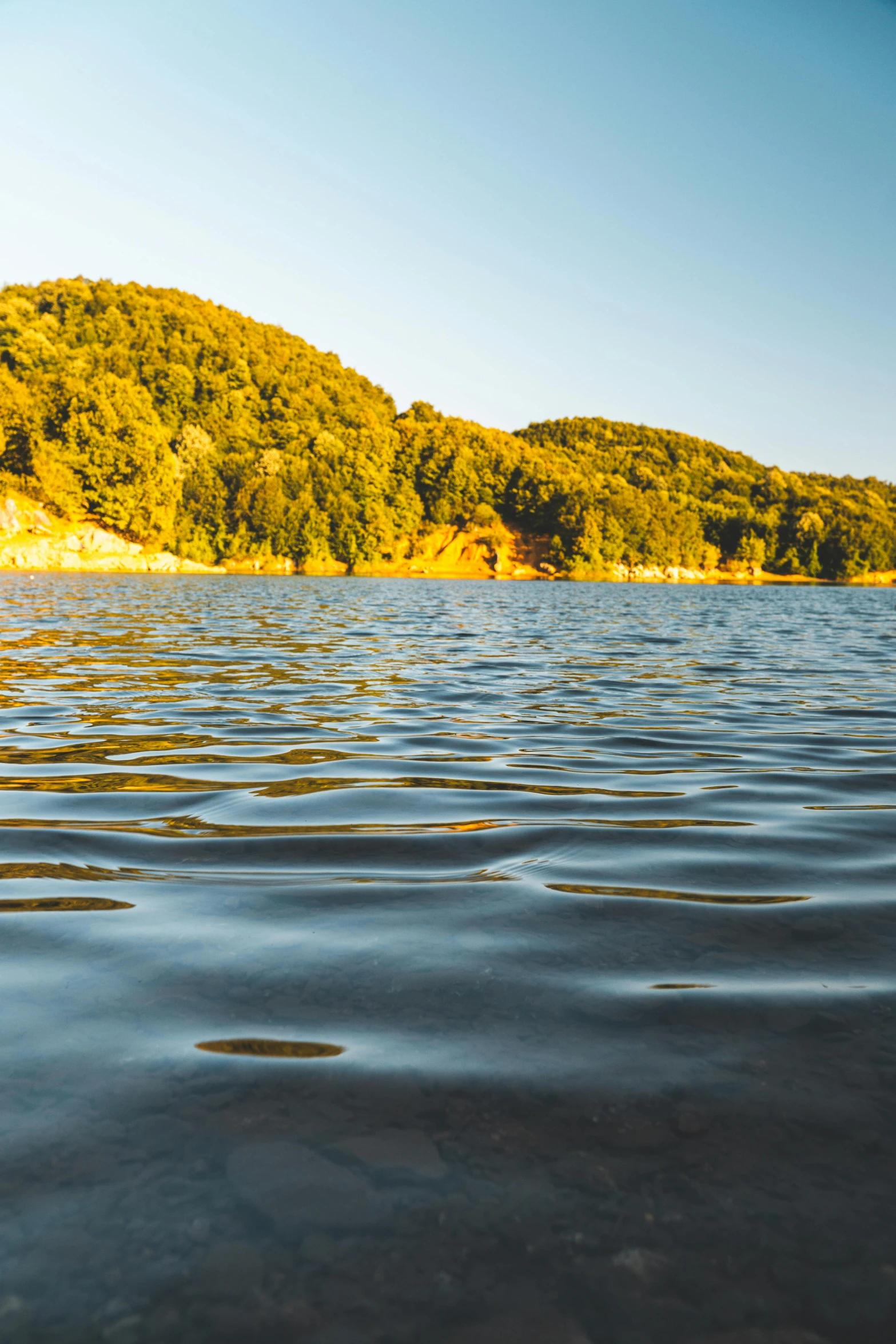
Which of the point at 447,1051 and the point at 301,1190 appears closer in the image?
the point at 301,1190

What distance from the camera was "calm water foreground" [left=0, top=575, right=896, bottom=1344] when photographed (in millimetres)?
1492

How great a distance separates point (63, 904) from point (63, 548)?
8488 cm

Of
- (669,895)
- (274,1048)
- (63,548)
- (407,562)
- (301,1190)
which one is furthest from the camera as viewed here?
(407,562)

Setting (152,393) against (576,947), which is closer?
(576,947)

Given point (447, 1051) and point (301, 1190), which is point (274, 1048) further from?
point (301, 1190)

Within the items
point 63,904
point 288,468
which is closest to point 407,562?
point 288,468

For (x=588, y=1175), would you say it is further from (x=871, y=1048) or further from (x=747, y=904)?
(x=747, y=904)

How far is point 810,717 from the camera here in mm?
8719

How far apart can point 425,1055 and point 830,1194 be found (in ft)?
3.18

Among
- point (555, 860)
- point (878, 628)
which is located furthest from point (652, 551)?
point (555, 860)

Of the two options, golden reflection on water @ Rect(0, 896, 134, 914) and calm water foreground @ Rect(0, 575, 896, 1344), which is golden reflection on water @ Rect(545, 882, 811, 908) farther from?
golden reflection on water @ Rect(0, 896, 134, 914)

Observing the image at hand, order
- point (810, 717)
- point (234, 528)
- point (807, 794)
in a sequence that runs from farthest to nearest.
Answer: point (234, 528), point (810, 717), point (807, 794)

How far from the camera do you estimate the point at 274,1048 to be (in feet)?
7.45

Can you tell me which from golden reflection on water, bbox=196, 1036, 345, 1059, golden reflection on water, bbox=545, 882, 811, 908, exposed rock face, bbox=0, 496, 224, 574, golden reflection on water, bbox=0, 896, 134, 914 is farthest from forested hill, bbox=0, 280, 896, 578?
golden reflection on water, bbox=196, 1036, 345, 1059
